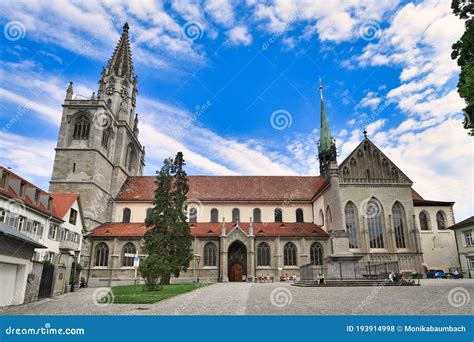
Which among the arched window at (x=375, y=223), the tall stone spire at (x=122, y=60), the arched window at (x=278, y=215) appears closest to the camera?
the arched window at (x=375, y=223)

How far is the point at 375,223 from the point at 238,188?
63.0 feet

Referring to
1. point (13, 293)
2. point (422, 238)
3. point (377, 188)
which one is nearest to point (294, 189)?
point (377, 188)

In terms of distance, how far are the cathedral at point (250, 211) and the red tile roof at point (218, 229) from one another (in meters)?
0.13

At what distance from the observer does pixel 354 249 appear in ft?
119

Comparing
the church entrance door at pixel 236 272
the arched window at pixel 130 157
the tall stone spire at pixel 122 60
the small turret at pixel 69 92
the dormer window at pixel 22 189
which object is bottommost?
the church entrance door at pixel 236 272

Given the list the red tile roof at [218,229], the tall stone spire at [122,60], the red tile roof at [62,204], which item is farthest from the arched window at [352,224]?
the tall stone spire at [122,60]

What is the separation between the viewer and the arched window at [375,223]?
3709 cm

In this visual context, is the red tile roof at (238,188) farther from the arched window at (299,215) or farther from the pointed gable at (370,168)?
the pointed gable at (370,168)

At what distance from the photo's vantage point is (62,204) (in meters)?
29.2

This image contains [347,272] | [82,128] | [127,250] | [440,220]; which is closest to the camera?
[347,272]

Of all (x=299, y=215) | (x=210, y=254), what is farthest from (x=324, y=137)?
(x=210, y=254)

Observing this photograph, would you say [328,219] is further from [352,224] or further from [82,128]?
[82,128]

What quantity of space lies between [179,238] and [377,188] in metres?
23.7

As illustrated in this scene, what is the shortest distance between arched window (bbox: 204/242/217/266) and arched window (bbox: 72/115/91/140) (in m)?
22.0
